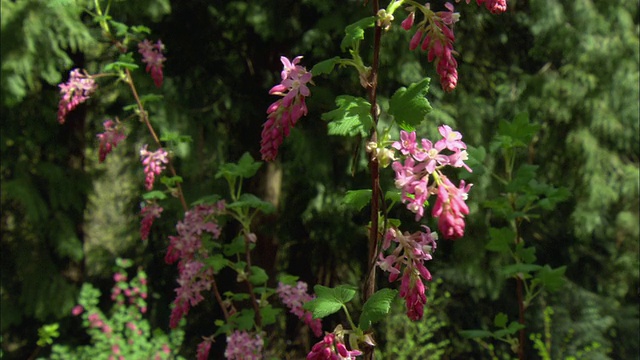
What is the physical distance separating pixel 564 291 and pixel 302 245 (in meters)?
2.03

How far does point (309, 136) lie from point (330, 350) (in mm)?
3187

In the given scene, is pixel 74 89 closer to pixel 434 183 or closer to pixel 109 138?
pixel 109 138

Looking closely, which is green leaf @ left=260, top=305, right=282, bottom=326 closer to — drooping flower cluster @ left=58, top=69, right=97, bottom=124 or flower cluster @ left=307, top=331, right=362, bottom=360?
drooping flower cluster @ left=58, top=69, right=97, bottom=124

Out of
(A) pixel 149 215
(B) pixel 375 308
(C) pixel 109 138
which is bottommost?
(B) pixel 375 308

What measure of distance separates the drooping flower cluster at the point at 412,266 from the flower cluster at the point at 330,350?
12 cm

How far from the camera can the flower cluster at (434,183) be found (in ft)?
3.30

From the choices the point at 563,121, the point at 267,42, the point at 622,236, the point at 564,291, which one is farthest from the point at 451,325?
the point at 267,42

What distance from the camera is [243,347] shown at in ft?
6.73

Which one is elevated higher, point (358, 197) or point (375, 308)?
point (358, 197)

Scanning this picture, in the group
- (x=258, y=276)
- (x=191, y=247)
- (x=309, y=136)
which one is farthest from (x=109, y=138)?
(x=309, y=136)

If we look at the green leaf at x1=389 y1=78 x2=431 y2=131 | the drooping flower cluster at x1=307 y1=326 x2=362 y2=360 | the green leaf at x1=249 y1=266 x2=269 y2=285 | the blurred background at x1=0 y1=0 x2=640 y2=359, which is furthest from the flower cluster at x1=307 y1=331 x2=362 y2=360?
the blurred background at x1=0 y1=0 x2=640 y2=359

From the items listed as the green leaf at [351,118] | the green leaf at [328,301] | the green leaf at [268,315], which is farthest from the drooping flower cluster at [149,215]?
the green leaf at [351,118]

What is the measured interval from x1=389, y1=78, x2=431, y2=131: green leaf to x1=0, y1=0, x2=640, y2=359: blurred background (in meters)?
2.84

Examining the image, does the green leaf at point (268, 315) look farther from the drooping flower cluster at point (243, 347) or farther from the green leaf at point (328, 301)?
the green leaf at point (328, 301)
